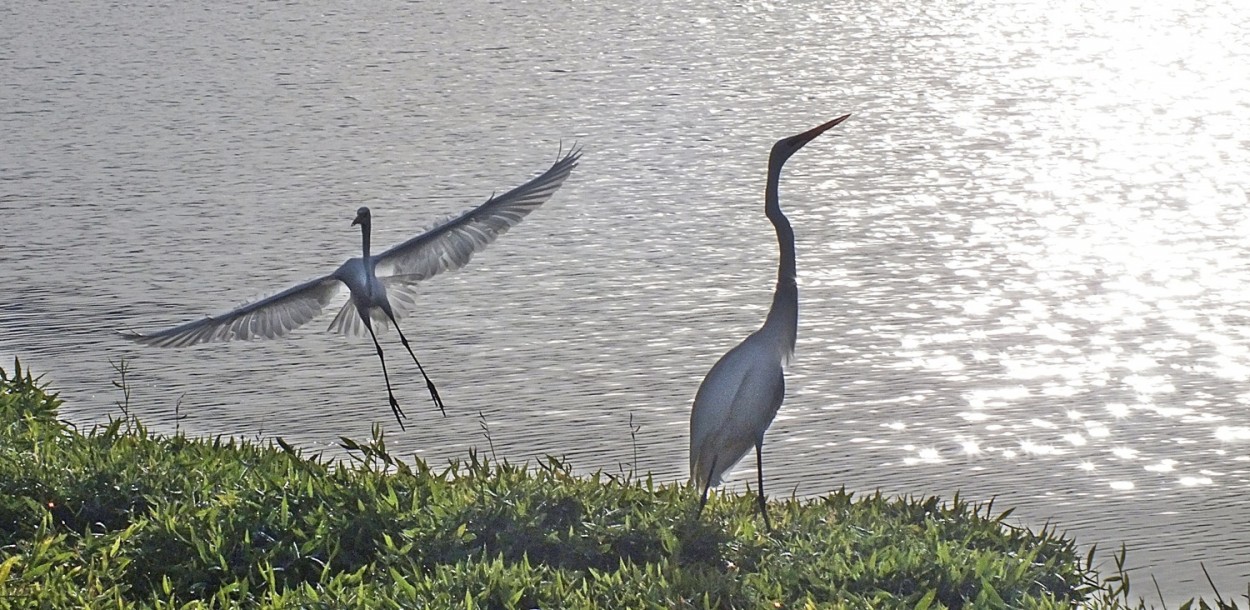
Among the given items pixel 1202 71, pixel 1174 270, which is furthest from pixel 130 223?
pixel 1202 71

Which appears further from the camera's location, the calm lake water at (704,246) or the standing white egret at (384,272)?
the calm lake water at (704,246)

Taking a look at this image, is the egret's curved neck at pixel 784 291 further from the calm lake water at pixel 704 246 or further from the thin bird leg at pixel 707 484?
the calm lake water at pixel 704 246

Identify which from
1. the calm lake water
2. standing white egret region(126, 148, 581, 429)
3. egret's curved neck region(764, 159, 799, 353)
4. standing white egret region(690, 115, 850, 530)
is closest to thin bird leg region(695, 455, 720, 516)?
standing white egret region(690, 115, 850, 530)

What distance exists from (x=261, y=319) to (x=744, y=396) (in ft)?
4.68

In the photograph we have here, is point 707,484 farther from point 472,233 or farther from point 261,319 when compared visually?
point 261,319

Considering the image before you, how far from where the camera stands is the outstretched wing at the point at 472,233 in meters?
5.04

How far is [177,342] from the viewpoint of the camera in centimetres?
481

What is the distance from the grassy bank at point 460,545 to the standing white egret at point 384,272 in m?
0.39

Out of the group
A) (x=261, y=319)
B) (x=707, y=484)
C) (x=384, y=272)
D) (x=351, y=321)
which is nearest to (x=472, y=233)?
(x=384, y=272)

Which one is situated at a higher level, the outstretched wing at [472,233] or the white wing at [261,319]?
the outstretched wing at [472,233]

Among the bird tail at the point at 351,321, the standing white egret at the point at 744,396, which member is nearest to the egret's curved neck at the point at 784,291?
the standing white egret at the point at 744,396

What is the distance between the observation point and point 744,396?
4.45m

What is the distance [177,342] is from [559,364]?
2395mm

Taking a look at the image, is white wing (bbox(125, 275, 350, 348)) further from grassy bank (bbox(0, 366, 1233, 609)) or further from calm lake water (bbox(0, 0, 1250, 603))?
calm lake water (bbox(0, 0, 1250, 603))
